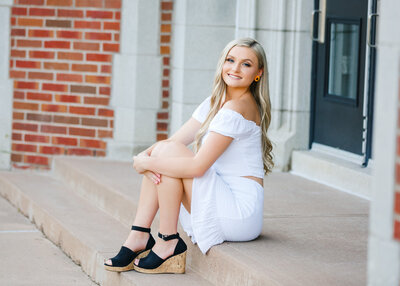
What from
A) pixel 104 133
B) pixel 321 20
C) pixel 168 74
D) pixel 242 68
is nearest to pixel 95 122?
pixel 104 133

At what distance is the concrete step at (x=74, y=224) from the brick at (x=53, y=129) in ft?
1.19

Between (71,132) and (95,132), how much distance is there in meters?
0.21

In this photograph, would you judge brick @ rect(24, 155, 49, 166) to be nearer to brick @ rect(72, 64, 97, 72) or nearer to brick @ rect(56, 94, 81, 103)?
brick @ rect(56, 94, 81, 103)

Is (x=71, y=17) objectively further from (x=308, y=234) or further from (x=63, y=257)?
(x=308, y=234)

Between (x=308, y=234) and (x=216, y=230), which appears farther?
(x=308, y=234)

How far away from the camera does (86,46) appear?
632 cm

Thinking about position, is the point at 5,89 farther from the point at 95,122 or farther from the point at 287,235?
the point at 287,235

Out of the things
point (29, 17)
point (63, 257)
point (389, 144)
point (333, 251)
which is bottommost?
point (63, 257)

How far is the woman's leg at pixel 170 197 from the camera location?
144 inches

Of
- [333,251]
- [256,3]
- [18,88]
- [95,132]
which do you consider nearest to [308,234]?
[333,251]

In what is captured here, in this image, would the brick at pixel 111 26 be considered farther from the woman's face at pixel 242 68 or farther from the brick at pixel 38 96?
the woman's face at pixel 242 68

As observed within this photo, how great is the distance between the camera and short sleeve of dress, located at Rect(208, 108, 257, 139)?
3.64m

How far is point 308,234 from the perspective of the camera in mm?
4012

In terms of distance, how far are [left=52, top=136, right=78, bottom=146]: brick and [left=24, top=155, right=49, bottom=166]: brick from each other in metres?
0.17
